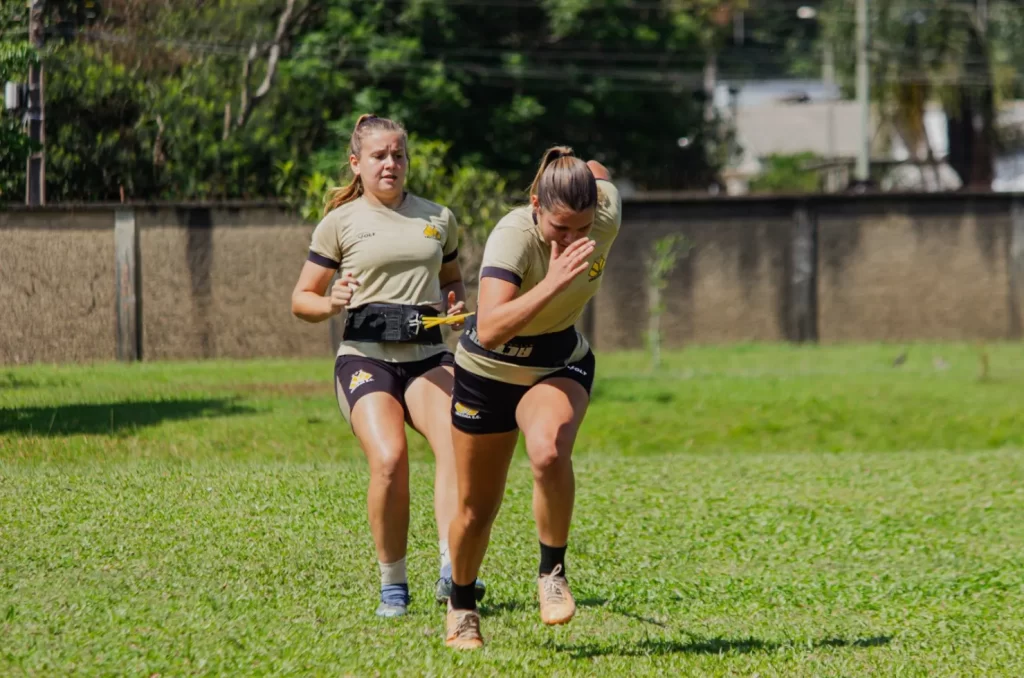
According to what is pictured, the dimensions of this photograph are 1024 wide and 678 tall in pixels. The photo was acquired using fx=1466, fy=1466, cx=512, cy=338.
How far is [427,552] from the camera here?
852 cm

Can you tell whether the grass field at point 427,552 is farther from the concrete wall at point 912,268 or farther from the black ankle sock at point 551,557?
the concrete wall at point 912,268

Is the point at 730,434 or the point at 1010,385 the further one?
the point at 1010,385

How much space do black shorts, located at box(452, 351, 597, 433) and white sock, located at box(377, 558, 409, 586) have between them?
1.11m

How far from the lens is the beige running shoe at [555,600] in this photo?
6152mm

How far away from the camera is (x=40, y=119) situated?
39.0 feet

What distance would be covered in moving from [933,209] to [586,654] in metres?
23.9

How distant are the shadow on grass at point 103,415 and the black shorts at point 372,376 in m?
4.80

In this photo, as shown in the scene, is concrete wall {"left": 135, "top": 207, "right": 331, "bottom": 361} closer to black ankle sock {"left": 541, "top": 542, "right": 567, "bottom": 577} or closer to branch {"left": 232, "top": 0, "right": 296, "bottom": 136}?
branch {"left": 232, "top": 0, "right": 296, "bottom": 136}

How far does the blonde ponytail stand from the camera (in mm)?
6887

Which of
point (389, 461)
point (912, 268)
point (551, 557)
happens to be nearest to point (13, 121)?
point (389, 461)

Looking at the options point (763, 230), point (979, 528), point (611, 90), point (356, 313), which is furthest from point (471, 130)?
point (356, 313)

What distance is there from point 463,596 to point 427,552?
89.8 inches

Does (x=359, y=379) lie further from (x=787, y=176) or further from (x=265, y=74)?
(x=787, y=176)

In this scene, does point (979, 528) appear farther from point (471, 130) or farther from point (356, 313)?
point (471, 130)
